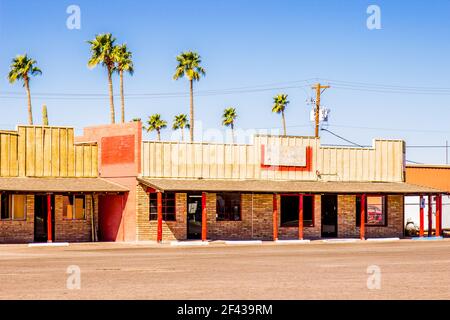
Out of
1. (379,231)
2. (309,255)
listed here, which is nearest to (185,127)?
(379,231)

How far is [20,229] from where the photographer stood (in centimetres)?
4094

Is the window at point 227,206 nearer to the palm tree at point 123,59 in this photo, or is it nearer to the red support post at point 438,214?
the red support post at point 438,214

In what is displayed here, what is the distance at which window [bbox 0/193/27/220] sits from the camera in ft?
134

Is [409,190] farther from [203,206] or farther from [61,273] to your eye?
[61,273]

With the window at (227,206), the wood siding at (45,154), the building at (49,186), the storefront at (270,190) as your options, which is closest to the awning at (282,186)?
the storefront at (270,190)

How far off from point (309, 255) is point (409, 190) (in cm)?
1532

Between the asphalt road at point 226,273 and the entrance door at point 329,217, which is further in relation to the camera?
the entrance door at point 329,217

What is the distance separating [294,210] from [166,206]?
7.17m

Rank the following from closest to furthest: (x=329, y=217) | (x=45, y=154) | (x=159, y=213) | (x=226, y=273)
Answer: (x=226, y=273)
(x=159, y=213)
(x=45, y=154)
(x=329, y=217)

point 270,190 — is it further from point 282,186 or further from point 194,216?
point 194,216

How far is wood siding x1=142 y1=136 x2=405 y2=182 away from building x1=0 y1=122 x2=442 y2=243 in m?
0.05

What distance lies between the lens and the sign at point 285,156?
45.7m

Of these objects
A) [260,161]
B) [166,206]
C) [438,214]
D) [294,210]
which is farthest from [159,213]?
[438,214]

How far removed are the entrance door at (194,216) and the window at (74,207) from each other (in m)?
5.07
